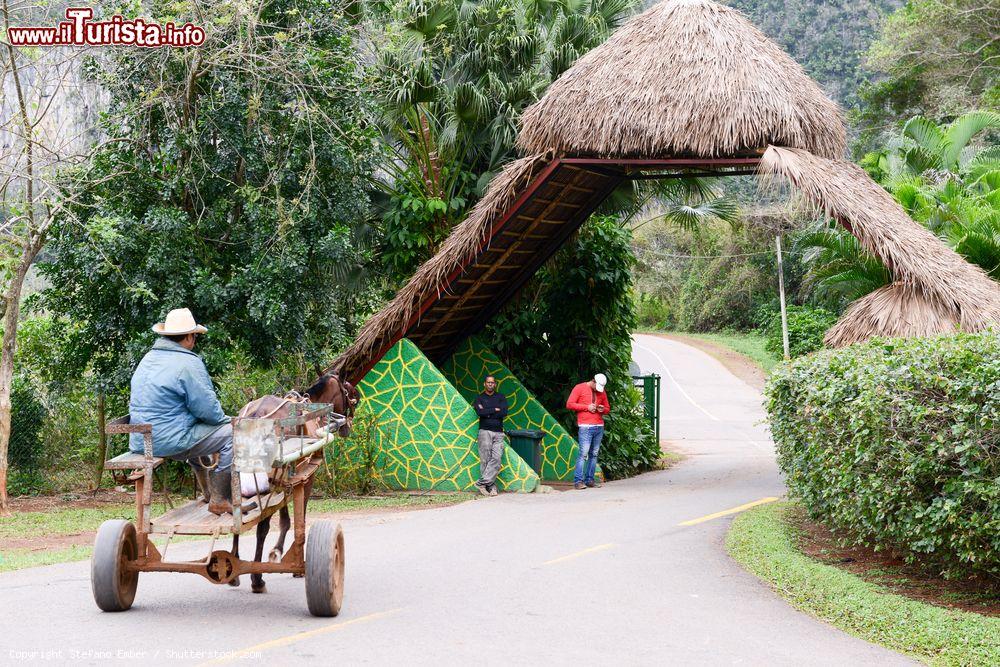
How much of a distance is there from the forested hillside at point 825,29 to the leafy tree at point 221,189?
51.7 meters

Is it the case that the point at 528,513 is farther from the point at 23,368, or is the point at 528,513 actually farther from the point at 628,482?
the point at 23,368

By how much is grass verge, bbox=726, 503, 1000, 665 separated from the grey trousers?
19.0 feet

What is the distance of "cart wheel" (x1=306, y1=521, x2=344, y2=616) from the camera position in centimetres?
697

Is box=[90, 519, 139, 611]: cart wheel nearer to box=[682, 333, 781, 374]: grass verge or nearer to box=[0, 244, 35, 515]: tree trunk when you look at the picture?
box=[0, 244, 35, 515]: tree trunk

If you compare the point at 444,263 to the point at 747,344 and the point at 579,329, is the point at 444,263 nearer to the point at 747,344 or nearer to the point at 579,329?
the point at 579,329

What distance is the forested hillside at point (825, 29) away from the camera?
202 ft

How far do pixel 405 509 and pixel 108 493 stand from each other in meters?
5.66

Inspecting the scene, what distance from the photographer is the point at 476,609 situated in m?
7.64

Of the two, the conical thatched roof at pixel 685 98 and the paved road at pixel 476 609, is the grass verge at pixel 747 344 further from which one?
the paved road at pixel 476 609

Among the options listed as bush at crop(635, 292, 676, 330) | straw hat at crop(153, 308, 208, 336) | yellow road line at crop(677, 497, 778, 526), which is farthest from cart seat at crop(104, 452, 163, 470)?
bush at crop(635, 292, 676, 330)

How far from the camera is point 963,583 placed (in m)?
8.46

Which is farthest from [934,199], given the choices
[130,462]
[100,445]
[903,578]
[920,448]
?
[130,462]

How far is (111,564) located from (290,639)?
4.51 feet

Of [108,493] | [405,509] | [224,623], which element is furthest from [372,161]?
[224,623]
